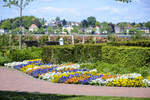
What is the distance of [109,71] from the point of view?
12656 mm

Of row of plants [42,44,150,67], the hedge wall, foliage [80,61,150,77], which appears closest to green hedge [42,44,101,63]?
row of plants [42,44,150,67]

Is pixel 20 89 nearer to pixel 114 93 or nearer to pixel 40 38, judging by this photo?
pixel 114 93

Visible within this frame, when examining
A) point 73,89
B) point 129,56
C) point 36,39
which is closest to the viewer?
point 73,89

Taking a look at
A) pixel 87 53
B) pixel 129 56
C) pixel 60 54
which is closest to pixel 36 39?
pixel 60 54

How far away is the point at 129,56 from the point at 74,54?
3.40 m

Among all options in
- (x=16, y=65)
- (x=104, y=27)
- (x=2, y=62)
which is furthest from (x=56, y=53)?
(x=104, y=27)

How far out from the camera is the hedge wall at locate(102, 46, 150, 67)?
44.5ft

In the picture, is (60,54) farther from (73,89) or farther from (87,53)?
(73,89)

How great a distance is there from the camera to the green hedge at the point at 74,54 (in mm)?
16000

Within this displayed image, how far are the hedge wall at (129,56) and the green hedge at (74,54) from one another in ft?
3.30

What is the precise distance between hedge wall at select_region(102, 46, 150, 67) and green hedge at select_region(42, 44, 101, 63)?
1.01 meters

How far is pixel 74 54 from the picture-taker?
1623 centimetres

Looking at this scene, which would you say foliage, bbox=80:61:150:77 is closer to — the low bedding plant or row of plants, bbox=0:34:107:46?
the low bedding plant

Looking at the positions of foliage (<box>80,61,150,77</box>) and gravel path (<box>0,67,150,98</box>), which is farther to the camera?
foliage (<box>80,61,150,77</box>)
